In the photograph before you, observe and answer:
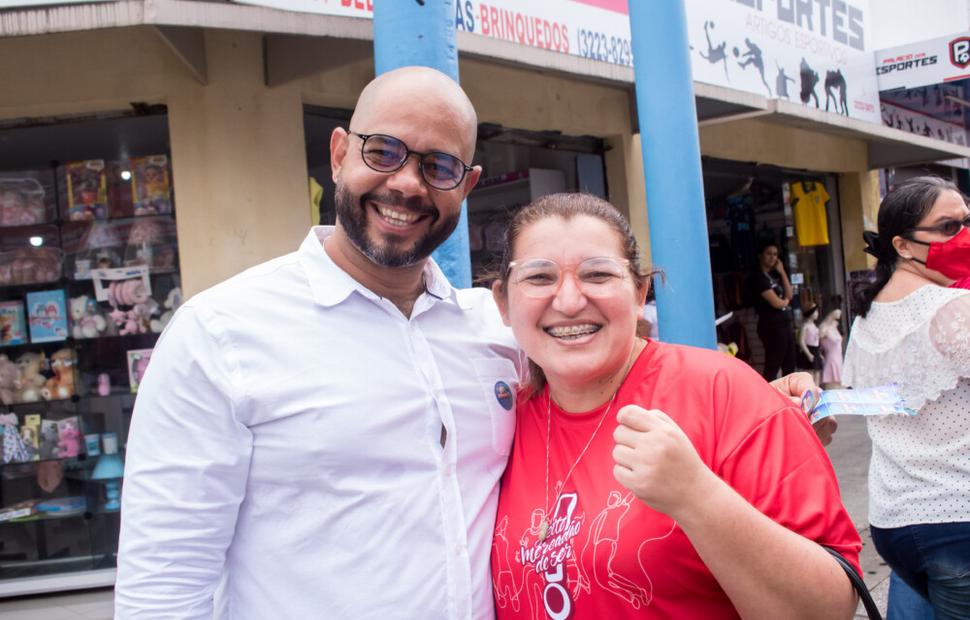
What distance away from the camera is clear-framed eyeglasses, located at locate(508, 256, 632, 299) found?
5.36 ft

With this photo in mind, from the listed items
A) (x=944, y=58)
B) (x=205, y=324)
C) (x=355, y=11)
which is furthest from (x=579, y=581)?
(x=944, y=58)

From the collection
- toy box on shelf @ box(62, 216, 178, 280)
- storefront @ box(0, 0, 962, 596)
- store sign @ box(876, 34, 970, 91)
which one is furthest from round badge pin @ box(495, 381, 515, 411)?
store sign @ box(876, 34, 970, 91)

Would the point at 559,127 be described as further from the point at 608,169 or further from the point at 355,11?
the point at 355,11

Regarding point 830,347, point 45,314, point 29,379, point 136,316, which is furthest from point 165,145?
point 830,347

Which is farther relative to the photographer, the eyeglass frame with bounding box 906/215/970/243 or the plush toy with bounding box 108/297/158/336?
→ the plush toy with bounding box 108/297/158/336

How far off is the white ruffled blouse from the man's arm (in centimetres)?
220

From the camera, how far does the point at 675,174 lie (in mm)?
3156

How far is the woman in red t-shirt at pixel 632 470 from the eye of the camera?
1314mm

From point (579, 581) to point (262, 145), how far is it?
13.2ft

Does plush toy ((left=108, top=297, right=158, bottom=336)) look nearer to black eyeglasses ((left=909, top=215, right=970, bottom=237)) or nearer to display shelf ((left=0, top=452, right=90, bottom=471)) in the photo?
display shelf ((left=0, top=452, right=90, bottom=471))

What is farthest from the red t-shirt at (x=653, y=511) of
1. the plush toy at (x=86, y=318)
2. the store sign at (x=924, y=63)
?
the store sign at (x=924, y=63)

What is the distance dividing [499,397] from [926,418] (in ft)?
5.38

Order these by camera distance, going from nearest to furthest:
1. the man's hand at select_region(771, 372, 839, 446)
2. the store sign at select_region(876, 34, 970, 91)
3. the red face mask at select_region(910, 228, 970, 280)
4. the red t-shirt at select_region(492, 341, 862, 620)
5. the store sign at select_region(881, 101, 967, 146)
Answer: the red t-shirt at select_region(492, 341, 862, 620) → the man's hand at select_region(771, 372, 839, 446) → the red face mask at select_region(910, 228, 970, 280) → the store sign at select_region(876, 34, 970, 91) → the store sign at select_region(881, 101, 967, 146)

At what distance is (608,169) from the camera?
287 inches
